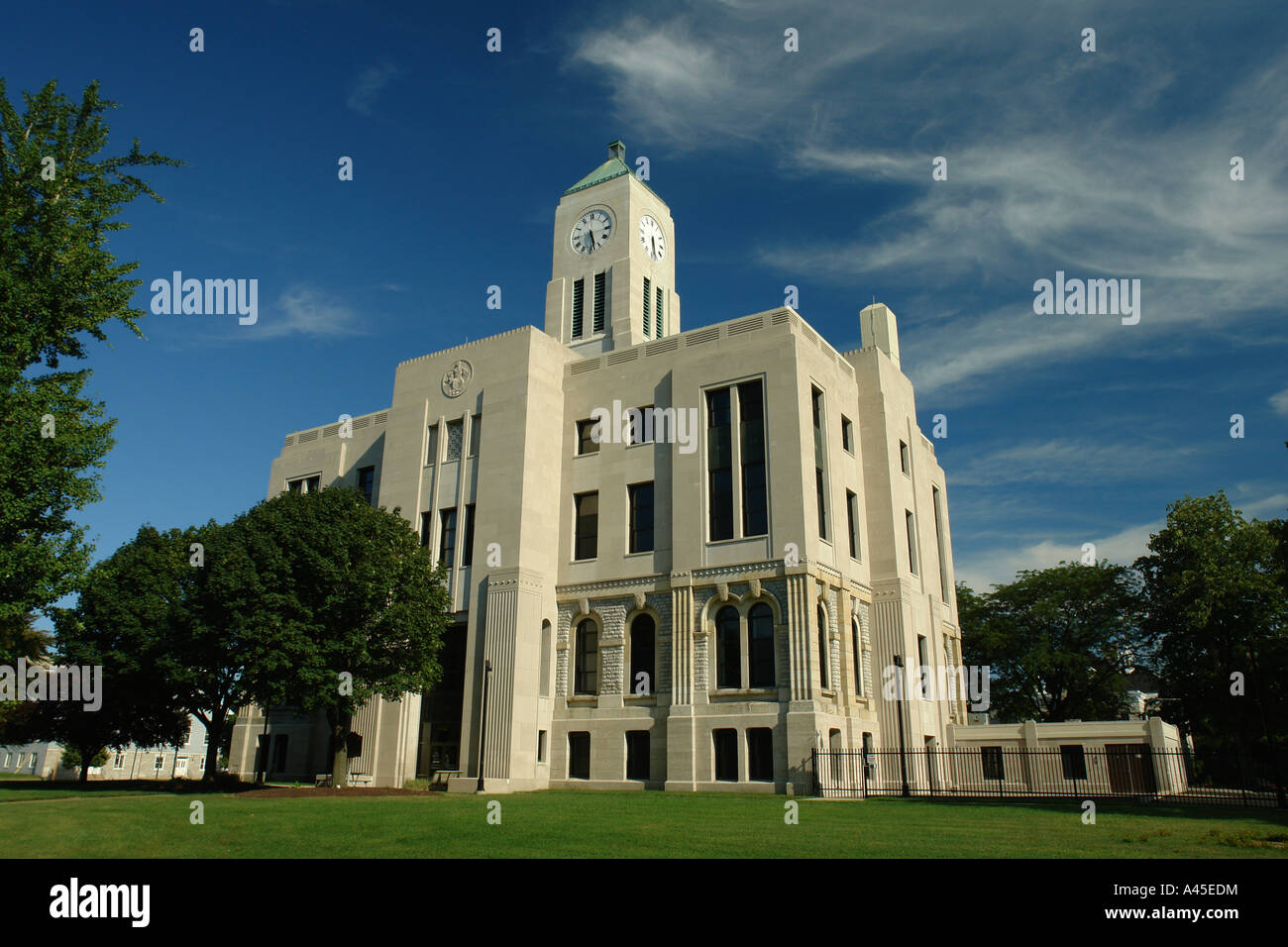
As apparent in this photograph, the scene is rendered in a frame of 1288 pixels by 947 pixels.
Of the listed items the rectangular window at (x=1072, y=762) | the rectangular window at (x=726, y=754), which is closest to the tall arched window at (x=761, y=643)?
the rectangular window at (x=726, y=754)

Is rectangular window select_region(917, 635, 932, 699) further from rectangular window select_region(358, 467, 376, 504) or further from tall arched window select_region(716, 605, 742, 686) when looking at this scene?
rectangular window select_region(358, 467, 376, 504)

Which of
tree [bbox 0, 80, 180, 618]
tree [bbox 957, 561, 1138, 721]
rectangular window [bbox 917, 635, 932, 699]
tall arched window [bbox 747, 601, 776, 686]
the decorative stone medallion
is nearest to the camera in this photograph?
tree [bbox 0, 80, 180, 618]

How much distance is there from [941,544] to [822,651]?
784 inches

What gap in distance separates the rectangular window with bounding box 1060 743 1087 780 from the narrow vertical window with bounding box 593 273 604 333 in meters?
34.1

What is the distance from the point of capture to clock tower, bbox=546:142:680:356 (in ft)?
177

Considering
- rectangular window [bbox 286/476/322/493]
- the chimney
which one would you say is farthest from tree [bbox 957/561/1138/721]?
rectangular window [bbox 286/476/322/493]

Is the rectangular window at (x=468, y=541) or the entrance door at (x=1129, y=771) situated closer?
the entrance door at (x=1129, y=771)

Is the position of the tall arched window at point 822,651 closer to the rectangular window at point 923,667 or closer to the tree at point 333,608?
the rectangular window at point 923,667

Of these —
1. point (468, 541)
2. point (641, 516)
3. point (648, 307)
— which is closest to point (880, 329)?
point (648, 307)

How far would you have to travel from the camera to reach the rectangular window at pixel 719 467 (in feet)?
126

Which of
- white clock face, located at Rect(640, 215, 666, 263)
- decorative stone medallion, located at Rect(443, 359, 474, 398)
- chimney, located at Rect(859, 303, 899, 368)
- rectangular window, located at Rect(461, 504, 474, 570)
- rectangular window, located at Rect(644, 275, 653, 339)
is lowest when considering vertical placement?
rectangular window, located at Rect(461, 504, 474, 570)

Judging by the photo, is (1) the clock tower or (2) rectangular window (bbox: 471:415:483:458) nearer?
(2) rectangular window (bbox: 471:415:483:458)

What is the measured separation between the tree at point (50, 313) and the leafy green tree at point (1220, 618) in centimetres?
5319
